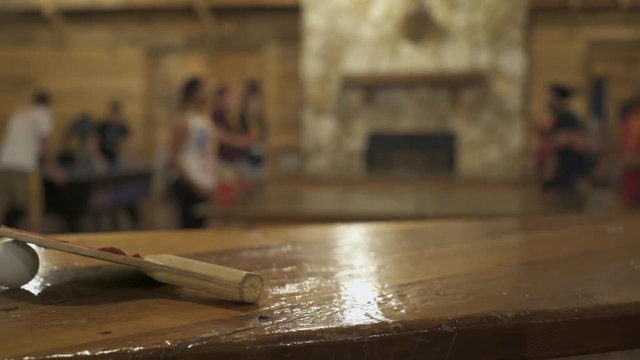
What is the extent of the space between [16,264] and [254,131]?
7.78 meters

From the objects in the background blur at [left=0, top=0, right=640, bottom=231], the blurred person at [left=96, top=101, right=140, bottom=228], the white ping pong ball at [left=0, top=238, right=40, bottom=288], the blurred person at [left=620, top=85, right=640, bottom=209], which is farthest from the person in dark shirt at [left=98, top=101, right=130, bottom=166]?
the white ping pong ball at [left=0, top=238, right=40, bottom=288]

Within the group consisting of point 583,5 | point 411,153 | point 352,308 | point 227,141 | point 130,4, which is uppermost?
point 130,4

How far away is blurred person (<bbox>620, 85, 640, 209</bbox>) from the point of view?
4758mm

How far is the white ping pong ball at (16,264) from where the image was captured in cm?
83

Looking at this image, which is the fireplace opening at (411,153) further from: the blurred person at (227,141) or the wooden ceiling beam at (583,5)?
the wooden ceiling beam at (583,5)

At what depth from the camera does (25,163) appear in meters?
5.81

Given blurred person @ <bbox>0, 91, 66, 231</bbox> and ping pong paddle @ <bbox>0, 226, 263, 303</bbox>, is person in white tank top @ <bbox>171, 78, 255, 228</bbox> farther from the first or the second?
ping pong paddle @ <bbox>0, 226, 263, 303</bbox>

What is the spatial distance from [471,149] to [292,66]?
7.13ft

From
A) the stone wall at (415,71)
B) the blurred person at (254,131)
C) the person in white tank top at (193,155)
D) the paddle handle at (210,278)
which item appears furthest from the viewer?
the blurred person at (254,131)

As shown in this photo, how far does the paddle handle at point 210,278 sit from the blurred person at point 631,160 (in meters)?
4.33

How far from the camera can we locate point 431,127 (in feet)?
27.3

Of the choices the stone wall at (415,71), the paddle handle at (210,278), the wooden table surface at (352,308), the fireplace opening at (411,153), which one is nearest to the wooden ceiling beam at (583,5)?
the stone wall at (415,71)

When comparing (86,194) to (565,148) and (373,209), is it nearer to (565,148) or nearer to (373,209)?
(373,209)

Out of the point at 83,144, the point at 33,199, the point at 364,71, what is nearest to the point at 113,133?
the point at 83,144
